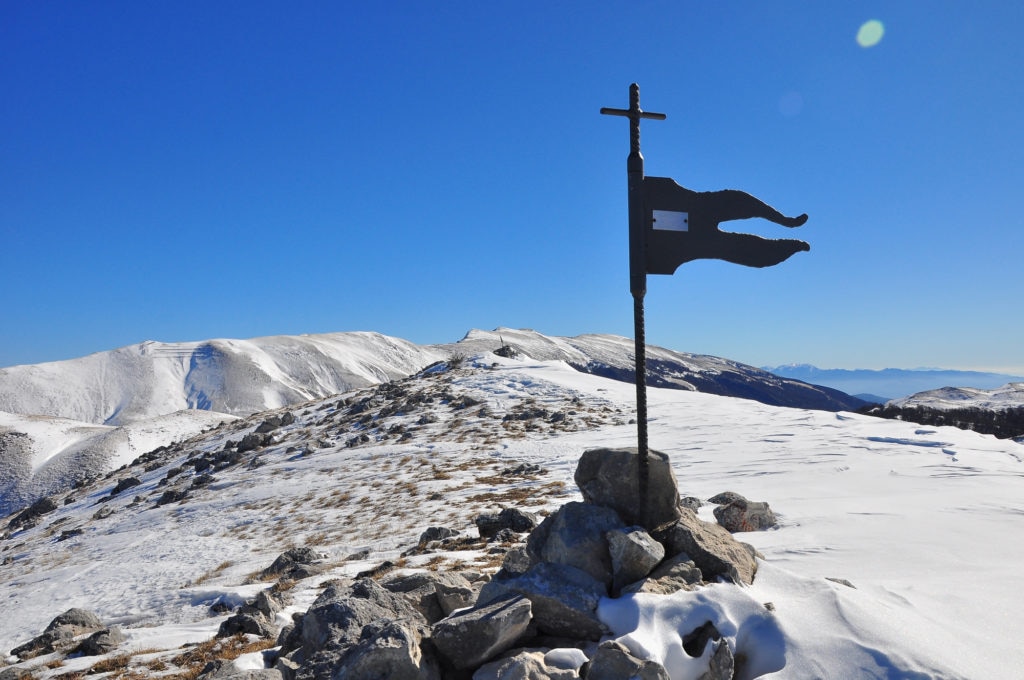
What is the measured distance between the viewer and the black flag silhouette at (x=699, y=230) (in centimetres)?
590

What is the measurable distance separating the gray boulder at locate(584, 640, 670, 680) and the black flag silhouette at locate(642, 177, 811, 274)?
11.8 feet

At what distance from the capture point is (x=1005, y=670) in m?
4.27

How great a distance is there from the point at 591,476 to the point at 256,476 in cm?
2190

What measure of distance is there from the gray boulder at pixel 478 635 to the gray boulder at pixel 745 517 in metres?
6.97

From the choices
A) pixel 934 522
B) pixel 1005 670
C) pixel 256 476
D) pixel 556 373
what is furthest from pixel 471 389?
pixel 1005 670

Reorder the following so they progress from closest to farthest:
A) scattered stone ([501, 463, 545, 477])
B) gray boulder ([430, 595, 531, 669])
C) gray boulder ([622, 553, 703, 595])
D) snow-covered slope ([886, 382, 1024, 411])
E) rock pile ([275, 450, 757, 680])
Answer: rock pile ([275, 450, 757, 680])
gray boulder ([430, 595, 531, 669])
gray boulder ([622, 553, 703, 595])
scattered stone ([501, 463, 545, 477])
snow-covered slope ([886, 382, 1024, 411])

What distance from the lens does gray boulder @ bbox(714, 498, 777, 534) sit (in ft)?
33.7

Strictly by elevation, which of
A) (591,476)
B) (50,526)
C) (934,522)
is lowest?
(50,526)

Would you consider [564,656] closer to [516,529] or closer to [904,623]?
[904,623]

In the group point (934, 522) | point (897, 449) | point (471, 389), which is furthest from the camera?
point (471, 389)

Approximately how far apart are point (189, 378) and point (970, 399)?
520 ft

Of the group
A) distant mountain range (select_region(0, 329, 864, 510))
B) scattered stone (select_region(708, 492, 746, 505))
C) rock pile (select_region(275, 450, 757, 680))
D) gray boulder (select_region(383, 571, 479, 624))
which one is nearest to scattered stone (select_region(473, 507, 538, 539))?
scattered stone (select_region(708, 492, 746, 505))

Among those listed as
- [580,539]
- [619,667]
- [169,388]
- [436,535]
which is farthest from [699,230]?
[169,388]

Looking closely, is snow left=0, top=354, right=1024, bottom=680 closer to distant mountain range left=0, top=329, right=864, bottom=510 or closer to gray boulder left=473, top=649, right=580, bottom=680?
gray boulder left=473, top=649, right=580, bottom=680
